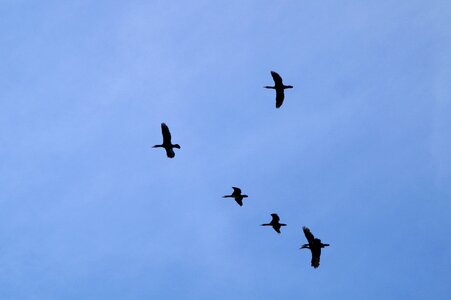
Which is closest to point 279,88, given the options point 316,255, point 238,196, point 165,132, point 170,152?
point 238,196

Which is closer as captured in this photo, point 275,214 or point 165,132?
point 165,132

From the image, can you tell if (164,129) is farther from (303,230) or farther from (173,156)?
(303,230)

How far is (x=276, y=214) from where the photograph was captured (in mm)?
46250

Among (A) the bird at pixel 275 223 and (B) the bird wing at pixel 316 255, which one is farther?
(A) the bird at pixel 275 223

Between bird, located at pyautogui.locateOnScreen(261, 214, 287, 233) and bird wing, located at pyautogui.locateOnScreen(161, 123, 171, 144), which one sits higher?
bird wing, located at pyautogui.locateOnScreen(161, 123, 171, 144)

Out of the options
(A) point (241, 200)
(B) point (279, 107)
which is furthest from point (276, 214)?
(B) point (279, 107)

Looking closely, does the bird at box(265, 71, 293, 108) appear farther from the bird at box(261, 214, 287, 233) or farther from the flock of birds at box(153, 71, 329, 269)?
the bird at box(261, 214, 287, 233)

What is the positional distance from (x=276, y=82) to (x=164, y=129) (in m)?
7.73

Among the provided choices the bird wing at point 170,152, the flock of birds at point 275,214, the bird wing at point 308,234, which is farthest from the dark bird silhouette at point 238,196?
the bird wing at point 308,234

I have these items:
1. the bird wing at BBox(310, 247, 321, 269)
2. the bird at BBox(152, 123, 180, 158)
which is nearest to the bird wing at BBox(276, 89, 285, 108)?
the bird at BBox(152, 123, 180, 158)

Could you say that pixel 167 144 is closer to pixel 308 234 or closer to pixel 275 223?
pixel 275 223

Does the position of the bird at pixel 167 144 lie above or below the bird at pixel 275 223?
above

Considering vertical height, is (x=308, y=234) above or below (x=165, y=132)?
below

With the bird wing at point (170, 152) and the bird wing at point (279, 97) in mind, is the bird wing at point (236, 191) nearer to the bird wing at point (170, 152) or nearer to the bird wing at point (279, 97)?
the bird wing at point (170, 152)
